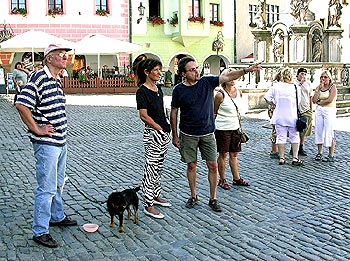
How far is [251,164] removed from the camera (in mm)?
10383

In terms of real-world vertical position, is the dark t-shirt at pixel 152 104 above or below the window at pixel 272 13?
below

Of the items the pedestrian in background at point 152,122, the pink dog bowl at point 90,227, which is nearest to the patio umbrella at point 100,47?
the pedestrian in background at point 152,122

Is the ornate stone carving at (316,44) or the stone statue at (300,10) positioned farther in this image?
the ornate stone carving at (316,44)

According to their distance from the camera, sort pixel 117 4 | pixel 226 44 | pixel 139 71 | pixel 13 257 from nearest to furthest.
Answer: pixel 13 257 → pixel 139 71 → pixel 117 4 → pixel 226 44

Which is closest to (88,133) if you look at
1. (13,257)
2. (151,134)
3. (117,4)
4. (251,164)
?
(251,164)

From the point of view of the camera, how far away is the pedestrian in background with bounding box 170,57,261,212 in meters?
7.05

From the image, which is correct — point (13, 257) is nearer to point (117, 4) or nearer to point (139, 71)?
point (139, 71)

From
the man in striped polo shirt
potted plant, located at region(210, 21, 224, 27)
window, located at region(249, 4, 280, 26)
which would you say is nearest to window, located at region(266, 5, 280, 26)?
window, located at region(249, 4, 280, 26)

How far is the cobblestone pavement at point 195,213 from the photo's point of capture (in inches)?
230

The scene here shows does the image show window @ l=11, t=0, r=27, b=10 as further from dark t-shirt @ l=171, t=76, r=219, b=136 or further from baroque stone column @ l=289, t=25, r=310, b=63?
dark t-shirt @ l=171, t=76, r=219, b=136

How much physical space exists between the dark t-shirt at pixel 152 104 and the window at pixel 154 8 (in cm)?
3075

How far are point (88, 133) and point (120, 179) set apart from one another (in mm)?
5966

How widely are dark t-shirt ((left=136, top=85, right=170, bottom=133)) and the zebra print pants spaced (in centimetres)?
13

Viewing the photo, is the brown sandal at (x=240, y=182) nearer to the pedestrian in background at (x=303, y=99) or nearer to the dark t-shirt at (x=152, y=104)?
the dark t-shirt at (x=152, y=104)
